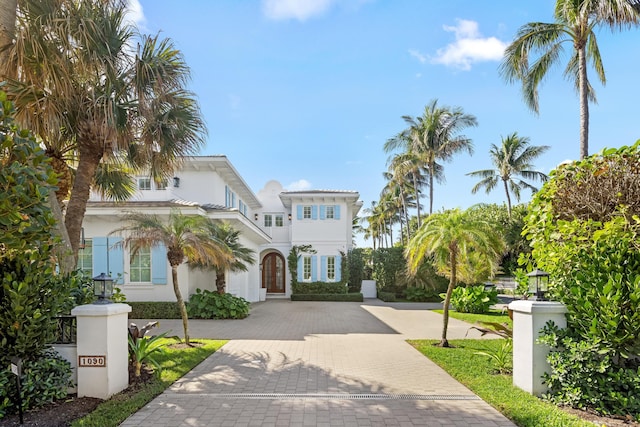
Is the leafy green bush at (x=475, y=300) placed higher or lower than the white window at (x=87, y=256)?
lower

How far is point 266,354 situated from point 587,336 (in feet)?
19.1

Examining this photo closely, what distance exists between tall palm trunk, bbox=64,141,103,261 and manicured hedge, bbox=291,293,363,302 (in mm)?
15250

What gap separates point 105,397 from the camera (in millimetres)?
4887

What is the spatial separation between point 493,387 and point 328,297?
16.2 metres

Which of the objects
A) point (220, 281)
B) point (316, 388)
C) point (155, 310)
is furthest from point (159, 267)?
point (316, 388)

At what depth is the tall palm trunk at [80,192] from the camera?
7289 millimetres

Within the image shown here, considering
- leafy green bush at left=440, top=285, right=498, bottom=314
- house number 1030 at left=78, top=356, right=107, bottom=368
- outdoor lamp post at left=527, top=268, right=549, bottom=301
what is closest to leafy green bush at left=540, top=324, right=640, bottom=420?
outdoor lamp post at left=527, top=268, right=549, bottom=301

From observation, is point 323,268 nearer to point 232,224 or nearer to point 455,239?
point 232,224

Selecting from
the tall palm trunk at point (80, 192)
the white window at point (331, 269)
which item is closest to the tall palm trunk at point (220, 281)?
the tall palm trunk at point (80, 192)

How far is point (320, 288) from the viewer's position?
22.0m

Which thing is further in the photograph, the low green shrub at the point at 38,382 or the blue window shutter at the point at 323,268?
the blue window shutter at the point at 323,268

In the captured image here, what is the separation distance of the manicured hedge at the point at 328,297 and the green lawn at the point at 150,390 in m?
13.1

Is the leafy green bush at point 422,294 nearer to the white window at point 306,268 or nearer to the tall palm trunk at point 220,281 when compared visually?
the white window at point 306,268

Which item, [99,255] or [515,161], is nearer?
[99,255]
